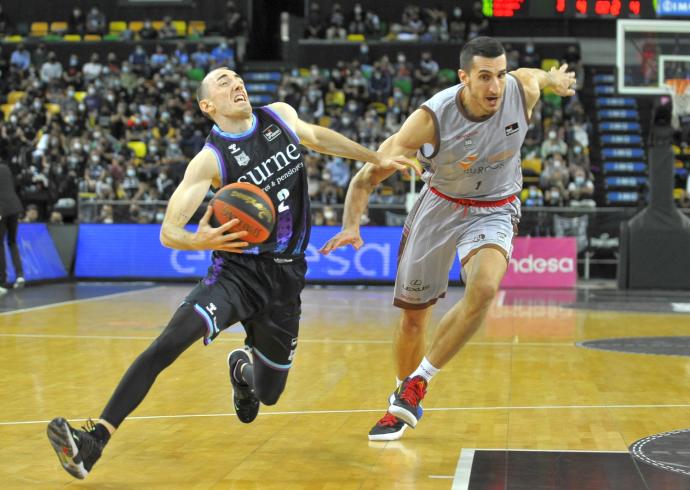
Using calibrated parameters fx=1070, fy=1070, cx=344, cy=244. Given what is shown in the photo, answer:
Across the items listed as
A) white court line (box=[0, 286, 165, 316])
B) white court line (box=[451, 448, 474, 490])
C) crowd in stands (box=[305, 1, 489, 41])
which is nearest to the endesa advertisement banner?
white court line (box=[0, 286, 165, 316])

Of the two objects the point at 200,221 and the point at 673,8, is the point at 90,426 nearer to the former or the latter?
the point at 200,221

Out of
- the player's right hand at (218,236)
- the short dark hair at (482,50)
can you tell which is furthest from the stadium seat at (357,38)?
the player's right hand at (218,236)

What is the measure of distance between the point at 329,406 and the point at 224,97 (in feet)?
7.86

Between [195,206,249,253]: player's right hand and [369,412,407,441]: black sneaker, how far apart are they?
1.47 metres

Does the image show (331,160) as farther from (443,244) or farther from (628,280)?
(443,244)

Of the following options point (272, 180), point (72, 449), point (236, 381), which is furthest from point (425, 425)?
point (72, 449)

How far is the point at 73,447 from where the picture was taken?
181 inches

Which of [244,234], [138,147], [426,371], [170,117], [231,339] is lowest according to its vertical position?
[231,339]

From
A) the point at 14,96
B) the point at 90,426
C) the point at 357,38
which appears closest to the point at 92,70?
the point at 14,96

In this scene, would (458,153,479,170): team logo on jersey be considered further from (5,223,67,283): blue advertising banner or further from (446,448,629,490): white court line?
(5,223,67,283): blue advertising banner

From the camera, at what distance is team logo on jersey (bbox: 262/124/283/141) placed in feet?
18.2

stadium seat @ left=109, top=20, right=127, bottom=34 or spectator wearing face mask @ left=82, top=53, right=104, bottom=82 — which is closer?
spectator wearing face mask @ left=82, top=53, right=104, bottom=82

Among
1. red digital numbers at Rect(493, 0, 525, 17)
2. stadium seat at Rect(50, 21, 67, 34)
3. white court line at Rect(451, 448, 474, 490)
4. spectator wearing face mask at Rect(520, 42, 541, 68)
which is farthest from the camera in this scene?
stadium seat at Rect(50, 21, 67, 34)

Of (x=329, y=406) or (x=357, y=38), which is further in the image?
(x=357, y=38)
